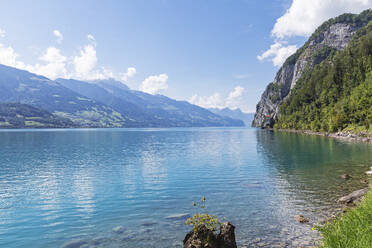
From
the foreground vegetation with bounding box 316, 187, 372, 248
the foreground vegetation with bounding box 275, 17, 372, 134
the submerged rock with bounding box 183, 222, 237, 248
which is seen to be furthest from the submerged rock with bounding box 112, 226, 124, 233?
the foreground vegetation with bounding box 275, 17, 372, 134

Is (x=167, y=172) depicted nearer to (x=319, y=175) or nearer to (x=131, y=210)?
(x=131, y=210)

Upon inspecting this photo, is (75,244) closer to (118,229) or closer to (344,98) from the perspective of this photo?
(118,229)

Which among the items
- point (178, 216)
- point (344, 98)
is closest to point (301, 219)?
point (178, 216)

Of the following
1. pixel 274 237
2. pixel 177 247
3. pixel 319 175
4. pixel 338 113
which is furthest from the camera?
pixel 338 113

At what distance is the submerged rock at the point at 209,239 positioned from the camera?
12.8 metres

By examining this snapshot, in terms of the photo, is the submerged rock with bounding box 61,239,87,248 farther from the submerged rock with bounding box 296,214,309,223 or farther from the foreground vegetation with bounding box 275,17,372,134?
the foreground vegetation with bounding box 275,17,372,134

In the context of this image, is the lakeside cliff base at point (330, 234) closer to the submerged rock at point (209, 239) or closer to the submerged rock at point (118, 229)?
the submerged rock at point (209, 239)

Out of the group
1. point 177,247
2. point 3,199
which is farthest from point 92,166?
point 177,247

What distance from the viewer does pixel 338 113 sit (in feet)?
406

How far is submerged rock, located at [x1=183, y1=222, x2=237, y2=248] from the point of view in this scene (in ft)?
42.1

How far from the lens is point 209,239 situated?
514 inches

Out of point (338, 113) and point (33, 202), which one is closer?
point (33, 202)

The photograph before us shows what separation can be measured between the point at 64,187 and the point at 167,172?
56.7ft

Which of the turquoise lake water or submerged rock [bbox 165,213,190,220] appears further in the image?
submerged rock [bbox 165,213,190,220]
